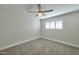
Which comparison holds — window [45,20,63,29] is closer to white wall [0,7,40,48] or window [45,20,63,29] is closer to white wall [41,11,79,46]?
white wall [41,11,79,46]

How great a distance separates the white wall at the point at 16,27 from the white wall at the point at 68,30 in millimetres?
190

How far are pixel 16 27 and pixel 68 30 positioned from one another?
890 millimetres

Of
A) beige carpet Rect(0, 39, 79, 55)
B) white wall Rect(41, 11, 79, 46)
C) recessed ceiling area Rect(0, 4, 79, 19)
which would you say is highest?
recessed ceiling area Rect(0, 4, 79, 19)

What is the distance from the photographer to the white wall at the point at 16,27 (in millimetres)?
1501

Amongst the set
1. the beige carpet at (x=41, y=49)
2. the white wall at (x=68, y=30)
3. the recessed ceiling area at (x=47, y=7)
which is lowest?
the beige carpet at (x=41, y=49)

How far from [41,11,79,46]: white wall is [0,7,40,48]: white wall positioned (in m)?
0.19

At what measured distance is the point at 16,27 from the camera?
1558mm

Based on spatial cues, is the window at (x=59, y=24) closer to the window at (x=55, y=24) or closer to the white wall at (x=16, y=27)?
the window at (x=55, y=24)

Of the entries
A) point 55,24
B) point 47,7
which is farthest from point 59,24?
point 47,7

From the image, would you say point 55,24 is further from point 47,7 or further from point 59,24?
point 47,7

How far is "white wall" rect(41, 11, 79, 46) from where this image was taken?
4.85ft

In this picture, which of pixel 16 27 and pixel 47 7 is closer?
pixel 47 7

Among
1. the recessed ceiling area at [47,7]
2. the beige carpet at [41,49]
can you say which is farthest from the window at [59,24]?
the beige carpet at [41,49]

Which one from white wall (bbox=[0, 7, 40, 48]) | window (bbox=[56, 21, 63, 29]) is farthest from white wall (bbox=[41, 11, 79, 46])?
white wall (bbox=[0, 7, 40, 48])
